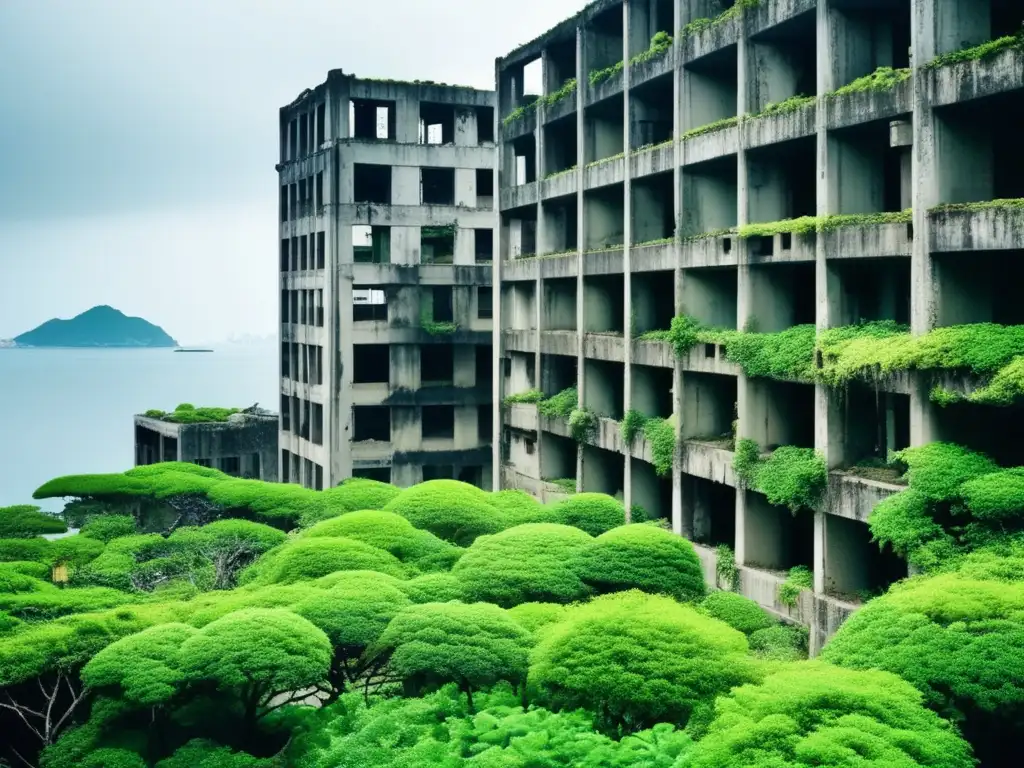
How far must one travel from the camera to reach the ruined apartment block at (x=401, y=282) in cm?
6781

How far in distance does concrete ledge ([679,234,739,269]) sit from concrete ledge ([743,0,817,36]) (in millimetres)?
6446

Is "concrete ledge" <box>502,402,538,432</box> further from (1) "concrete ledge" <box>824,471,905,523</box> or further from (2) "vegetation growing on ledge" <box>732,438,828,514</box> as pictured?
(1) "concrete ledge" <box>824,471,905,523</box>

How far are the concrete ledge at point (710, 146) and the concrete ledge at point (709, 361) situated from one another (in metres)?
6.21

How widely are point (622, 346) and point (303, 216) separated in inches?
1274

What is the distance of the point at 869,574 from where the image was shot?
35.1 meters

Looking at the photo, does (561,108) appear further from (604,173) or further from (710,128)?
(710,128)

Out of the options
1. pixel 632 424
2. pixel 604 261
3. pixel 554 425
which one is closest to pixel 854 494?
pixel 632 424

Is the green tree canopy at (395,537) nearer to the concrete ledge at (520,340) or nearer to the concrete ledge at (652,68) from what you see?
the concrete ledge at (652,68)

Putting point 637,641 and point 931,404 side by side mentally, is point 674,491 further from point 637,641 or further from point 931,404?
point 637,641

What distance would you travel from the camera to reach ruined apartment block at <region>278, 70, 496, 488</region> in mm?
67812

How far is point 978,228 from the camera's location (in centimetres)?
2936

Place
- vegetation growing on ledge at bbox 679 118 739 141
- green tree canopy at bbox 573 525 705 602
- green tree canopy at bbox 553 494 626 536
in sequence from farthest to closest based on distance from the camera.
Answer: green tree canopy at bbox 553 494 626 536
vegetation growing on ledge at bbox 679 118 739 141
green tree canopy at bbox 573 525 705 602

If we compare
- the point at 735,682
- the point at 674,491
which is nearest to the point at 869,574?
the point at 674,491

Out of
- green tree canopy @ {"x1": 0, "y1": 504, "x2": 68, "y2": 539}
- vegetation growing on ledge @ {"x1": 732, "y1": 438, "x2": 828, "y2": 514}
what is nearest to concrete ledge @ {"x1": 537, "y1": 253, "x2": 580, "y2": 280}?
vegetation growing on ledge @ {"x1": 732, "y1": 438, "x2": 828, "y2": 514}
